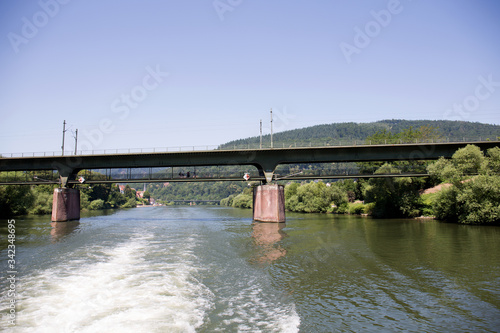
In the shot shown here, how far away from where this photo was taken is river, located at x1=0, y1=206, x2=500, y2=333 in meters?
11.4

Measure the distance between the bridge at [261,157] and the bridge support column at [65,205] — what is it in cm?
48

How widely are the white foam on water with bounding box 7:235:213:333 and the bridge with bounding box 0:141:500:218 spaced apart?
127ft

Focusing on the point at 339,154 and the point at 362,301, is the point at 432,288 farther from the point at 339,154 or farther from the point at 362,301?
the point at 339,154

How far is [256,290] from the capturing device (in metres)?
15.4

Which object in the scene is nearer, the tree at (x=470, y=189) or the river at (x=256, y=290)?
the river at (x=256, y=290)

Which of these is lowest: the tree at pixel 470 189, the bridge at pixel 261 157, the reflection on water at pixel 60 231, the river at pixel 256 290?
the reflection on water at pixel 60 231

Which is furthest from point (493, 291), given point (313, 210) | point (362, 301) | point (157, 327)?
point (313, 210)

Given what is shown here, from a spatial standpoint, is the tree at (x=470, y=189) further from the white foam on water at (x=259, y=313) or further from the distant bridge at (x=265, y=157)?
the white foam on water at (x=259, y=313)

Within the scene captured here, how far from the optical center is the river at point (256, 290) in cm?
1145

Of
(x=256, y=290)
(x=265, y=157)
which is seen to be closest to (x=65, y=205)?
(x=265, y=157)

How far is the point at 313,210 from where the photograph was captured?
300 ft

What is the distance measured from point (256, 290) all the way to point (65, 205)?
59301 millimetres

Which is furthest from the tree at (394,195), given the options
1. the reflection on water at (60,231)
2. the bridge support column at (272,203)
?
the reflection on water at (60,231)

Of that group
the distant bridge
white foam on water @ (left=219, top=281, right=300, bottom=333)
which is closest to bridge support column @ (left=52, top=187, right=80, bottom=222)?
the distant bridge
